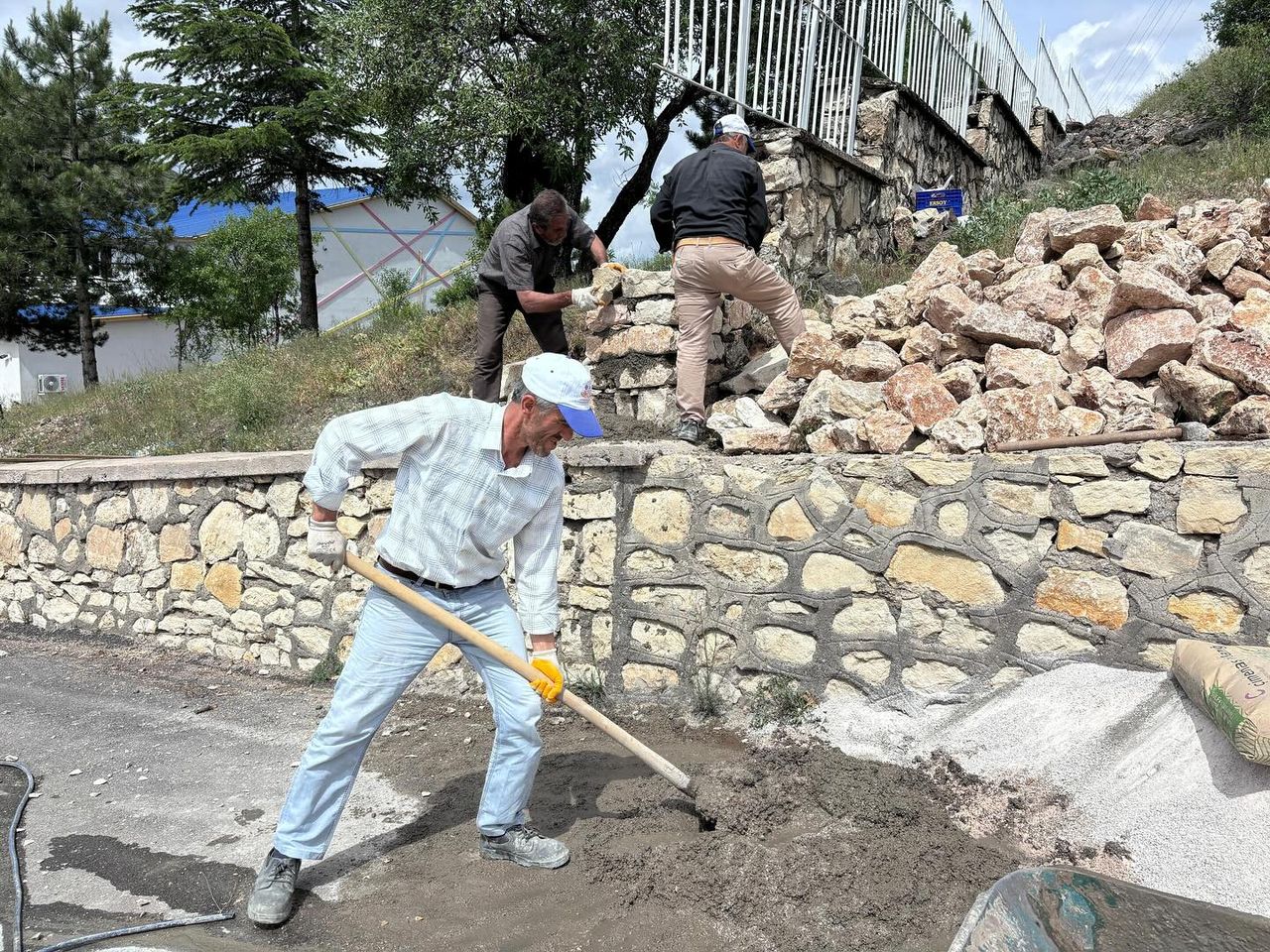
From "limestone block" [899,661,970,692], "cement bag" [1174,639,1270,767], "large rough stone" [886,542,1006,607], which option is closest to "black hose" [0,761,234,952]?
"limestone block" [899,661,970,692]

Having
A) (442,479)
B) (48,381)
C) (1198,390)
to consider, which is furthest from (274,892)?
(48,381)

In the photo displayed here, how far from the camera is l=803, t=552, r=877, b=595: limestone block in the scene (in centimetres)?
390

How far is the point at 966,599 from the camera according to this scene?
3682 mm

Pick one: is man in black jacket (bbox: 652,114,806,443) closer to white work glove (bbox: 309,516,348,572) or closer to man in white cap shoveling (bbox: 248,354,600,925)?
man in white cap shoveling (bbox: 248,354,600,925)

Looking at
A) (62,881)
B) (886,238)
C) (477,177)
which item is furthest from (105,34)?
(62,881)

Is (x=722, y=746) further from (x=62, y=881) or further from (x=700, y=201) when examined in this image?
(x=700, y=201)

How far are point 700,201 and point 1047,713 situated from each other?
10.2ft

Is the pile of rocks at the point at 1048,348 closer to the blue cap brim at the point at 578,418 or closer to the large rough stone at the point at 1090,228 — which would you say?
the large rough stone at the point at 1090,228

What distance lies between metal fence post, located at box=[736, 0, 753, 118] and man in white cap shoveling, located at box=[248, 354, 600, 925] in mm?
4211

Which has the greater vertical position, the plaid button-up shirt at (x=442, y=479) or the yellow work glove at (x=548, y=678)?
the plaid button-up shirt at (x=442, y=479)

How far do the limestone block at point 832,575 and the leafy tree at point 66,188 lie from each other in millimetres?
17263

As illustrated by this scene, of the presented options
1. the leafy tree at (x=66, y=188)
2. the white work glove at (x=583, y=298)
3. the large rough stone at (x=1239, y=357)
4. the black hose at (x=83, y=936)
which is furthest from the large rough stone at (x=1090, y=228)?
the leafy tree at (x=66, y=188)

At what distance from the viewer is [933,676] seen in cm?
375

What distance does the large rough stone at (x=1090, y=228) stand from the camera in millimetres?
4926
